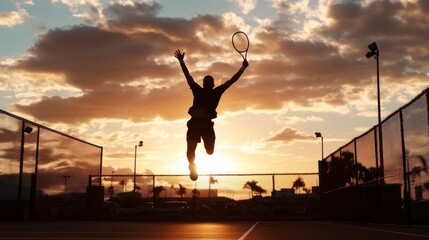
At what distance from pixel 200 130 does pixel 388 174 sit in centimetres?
1016

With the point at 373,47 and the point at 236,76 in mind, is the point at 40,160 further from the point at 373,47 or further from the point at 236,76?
the point at 236,76

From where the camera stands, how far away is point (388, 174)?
56.0 ft

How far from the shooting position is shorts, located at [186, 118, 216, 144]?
861 cm

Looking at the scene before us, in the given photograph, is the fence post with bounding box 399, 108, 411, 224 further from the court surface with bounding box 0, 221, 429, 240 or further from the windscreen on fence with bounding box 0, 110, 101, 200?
the windscreen on fence with bounding box 0, 110, 101, 200

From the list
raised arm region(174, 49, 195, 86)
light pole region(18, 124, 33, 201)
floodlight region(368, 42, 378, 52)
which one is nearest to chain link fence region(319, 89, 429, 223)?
floodlight region(368, 42, 378, 52)

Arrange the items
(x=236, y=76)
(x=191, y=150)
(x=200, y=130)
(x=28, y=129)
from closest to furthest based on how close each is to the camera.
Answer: (x=200, y=130), (x=191, y=150), (x=236, y=76), (x=28, y=129)

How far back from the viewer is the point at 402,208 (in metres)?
16.2

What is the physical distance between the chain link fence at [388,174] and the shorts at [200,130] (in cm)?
686

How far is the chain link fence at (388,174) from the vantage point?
47.1 feet

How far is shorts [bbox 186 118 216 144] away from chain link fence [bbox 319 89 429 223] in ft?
22.5

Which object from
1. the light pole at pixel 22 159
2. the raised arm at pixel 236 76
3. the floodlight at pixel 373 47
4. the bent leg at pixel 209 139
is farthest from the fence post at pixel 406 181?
the light pole at pixel 22 159

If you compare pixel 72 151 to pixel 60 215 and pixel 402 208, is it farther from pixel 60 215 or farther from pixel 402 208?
pixel 402 208

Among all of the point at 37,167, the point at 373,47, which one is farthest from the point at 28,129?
the point at 373,47

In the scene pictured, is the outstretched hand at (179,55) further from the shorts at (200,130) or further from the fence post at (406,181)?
the fence post at (406,181)
